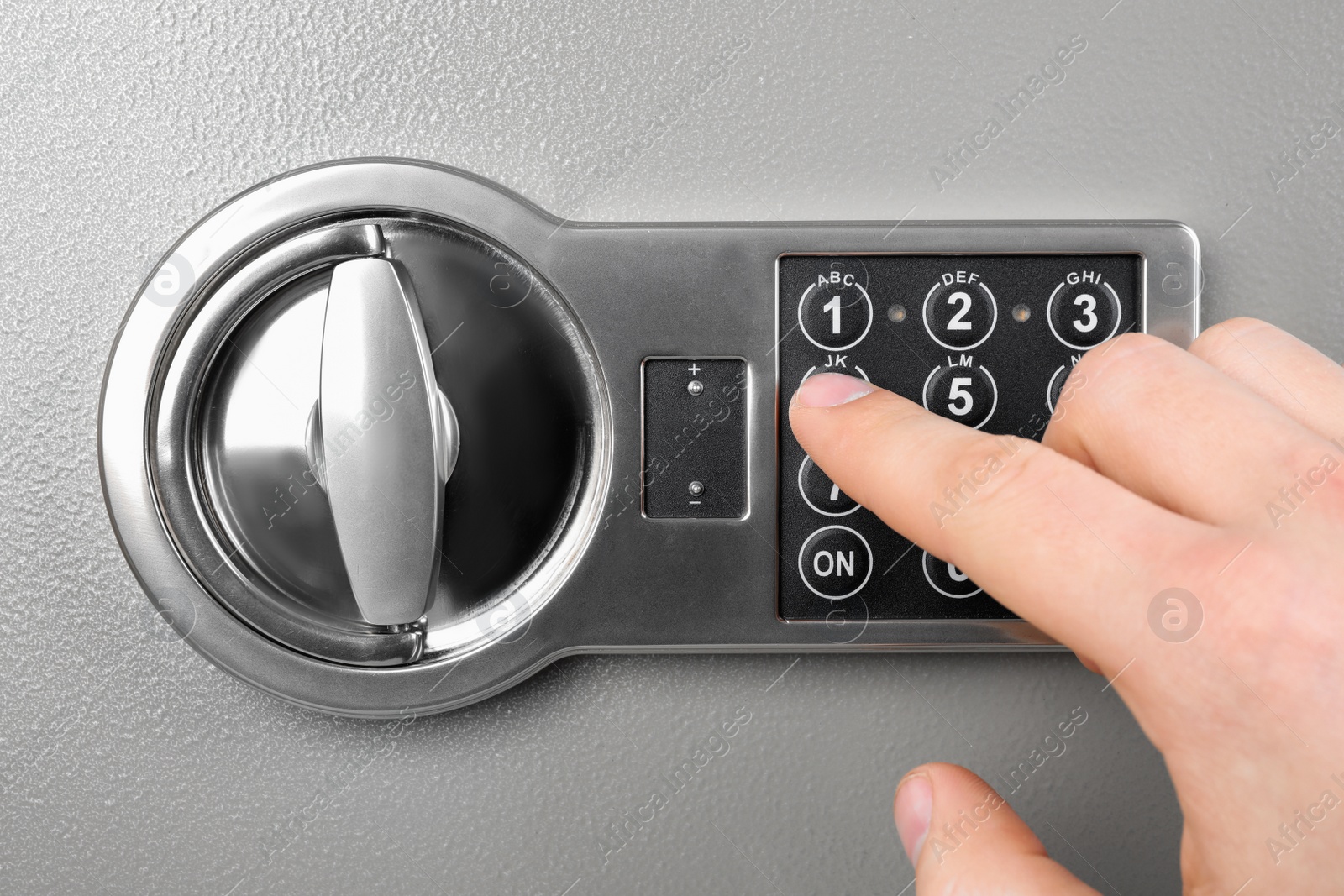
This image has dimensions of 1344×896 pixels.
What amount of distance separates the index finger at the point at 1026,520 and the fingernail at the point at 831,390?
2cm

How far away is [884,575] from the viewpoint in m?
0.41

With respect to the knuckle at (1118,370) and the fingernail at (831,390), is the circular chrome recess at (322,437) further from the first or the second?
the knuckle at (1118,370)

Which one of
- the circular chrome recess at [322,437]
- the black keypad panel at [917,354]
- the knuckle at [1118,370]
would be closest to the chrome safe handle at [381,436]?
the circular chrome recess at [322,437]

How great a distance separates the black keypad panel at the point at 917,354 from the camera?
0.40 m

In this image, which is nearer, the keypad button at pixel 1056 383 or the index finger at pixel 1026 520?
the index finger at pixel 1026 520

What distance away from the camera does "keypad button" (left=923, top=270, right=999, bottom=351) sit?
40 centimetres

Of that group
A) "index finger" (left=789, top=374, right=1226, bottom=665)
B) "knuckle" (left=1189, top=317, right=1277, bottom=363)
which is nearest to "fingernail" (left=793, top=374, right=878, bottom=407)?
"index finger" (left=789, top=374, right=1226, bottom=665)

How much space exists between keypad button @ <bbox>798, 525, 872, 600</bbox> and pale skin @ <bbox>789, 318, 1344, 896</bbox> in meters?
0.05

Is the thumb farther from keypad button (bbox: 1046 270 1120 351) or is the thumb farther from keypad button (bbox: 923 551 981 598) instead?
keypad button (bbox: 1046 270 1120 351)

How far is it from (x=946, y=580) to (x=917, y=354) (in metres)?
0.11

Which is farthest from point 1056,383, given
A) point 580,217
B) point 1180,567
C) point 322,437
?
point 322,437

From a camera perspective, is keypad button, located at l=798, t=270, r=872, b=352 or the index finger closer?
the index finger

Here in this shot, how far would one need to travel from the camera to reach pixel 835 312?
0.40 meters

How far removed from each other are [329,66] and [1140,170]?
0.41 meters
